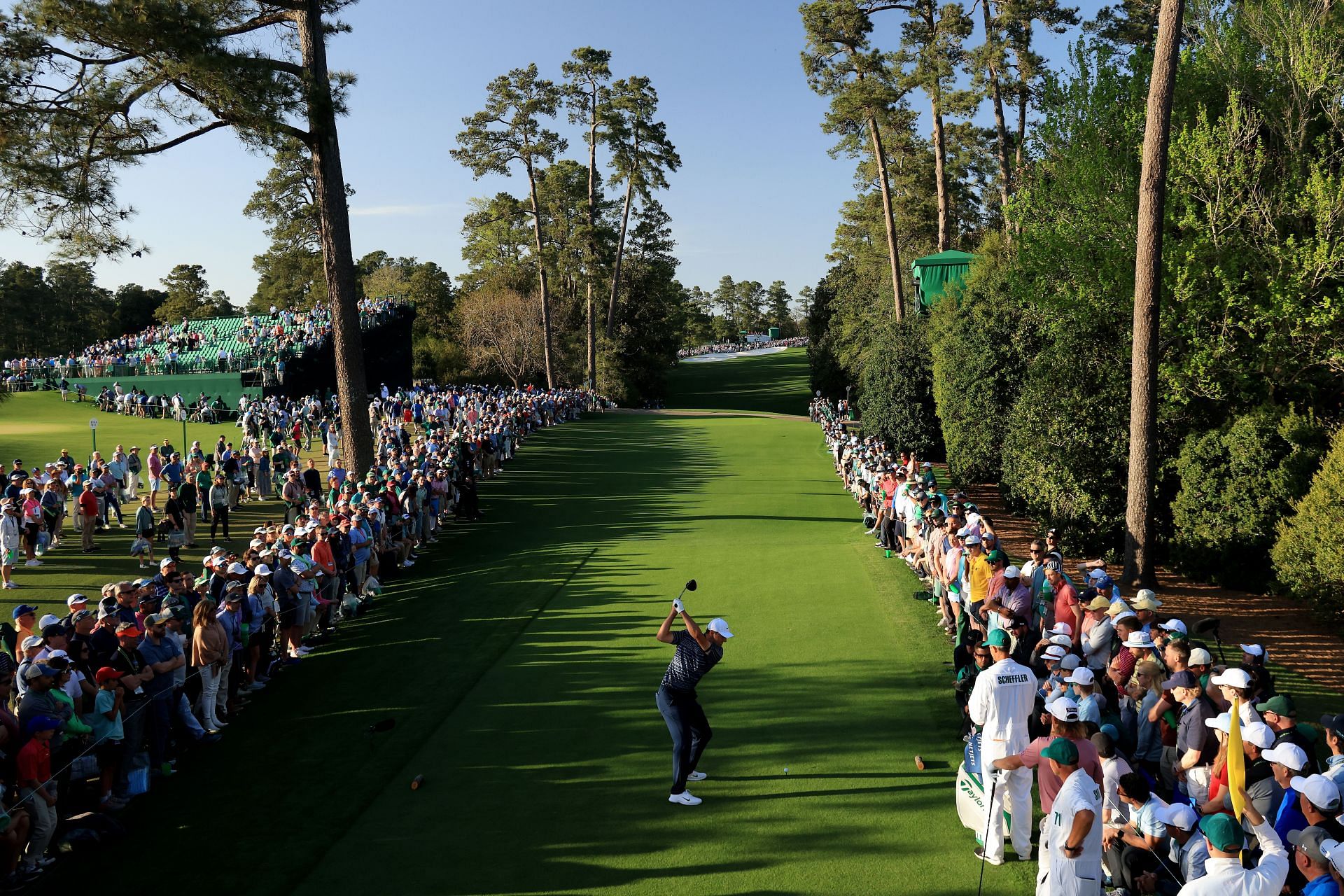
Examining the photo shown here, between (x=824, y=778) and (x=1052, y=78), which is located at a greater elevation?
(x=1052, y=78)

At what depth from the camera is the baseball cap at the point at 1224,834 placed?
4590mm

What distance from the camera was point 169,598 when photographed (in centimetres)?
1012

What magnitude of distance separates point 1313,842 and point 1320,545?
10.3 m

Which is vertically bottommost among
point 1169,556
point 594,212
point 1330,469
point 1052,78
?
point 1169,556

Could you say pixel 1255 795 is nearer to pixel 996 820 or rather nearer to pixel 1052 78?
pixel 996 820

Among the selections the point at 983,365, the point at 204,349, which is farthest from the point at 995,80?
the point at 204,349

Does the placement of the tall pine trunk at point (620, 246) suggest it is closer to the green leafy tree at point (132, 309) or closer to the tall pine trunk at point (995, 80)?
the tall pine trunk at point (995, 80)

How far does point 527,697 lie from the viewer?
10.5m

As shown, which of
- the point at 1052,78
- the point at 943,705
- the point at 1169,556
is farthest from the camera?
the point at 1052,78

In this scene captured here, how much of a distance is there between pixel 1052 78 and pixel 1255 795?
1725 cm

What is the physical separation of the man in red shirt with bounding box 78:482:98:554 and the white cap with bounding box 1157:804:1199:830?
19.2m

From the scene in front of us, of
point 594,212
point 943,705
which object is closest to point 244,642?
point 943,705

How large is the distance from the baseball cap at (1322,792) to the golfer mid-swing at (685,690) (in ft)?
13.3

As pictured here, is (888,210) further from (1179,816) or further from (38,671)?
(38,671)
